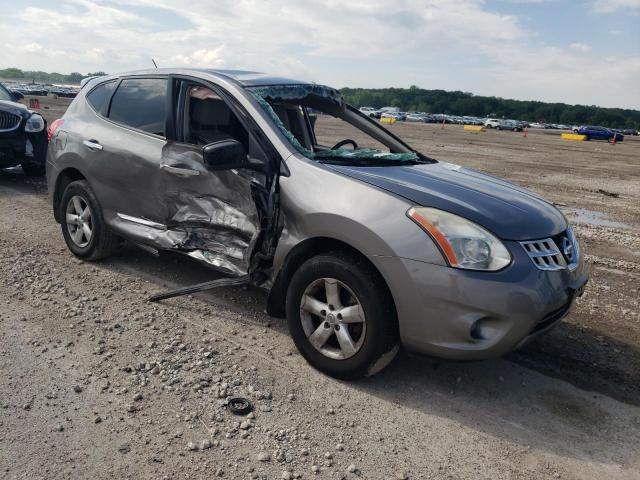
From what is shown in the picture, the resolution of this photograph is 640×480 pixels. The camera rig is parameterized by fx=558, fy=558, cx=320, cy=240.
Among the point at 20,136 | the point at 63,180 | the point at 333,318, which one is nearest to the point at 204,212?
the point at 333,318

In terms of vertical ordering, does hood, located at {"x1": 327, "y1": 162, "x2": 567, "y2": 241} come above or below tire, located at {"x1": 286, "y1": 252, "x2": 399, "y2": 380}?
above

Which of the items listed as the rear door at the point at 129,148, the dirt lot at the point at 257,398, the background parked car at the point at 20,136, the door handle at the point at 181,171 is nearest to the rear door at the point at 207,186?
the door handle at the point at 181,171

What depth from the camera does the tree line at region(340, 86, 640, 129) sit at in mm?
114125

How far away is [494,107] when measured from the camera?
418 ft

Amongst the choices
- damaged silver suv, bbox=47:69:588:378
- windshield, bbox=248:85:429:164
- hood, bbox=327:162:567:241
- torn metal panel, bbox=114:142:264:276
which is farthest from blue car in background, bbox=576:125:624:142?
torn metal panel, bbox=114:142:264:276

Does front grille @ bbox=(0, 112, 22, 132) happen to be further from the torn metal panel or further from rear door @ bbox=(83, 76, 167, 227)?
the torn metal panel

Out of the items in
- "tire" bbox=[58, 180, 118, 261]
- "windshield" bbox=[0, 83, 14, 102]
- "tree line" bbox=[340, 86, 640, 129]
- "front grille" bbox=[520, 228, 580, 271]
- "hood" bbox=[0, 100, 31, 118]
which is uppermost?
"tree line" bbox=[340, 86, 640, 129]

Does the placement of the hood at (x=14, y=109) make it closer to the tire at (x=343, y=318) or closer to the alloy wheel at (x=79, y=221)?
the alloy wheel at (x=79, y=221)

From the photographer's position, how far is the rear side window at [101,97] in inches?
200

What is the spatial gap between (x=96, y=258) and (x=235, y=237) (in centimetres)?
190

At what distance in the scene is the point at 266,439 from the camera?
2824 mm

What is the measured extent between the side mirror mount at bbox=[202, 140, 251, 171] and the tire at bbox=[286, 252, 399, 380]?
0.84m

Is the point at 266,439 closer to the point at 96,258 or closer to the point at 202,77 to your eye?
the point at 202,77

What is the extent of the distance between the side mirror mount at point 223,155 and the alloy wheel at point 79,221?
6.49ft
